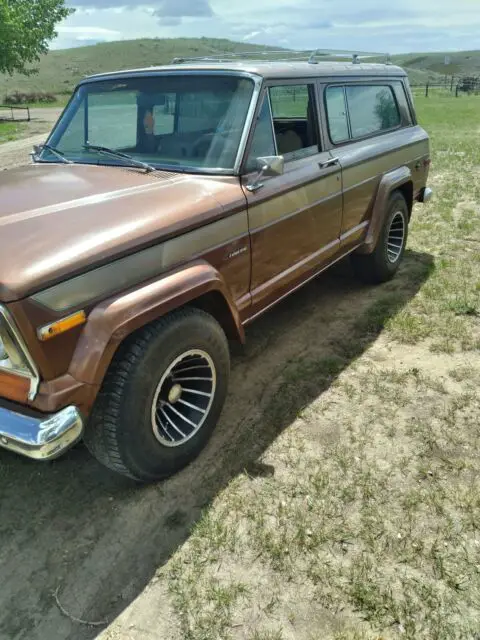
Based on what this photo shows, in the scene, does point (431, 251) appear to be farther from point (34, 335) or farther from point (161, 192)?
point (34, 335)

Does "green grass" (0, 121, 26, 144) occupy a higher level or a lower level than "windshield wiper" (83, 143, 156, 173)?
lower

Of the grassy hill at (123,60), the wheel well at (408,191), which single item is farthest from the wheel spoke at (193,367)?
the grassy hill at (123,60)

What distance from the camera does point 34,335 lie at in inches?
79.7

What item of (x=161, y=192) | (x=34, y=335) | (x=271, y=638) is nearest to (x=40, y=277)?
(x=34, y=335)

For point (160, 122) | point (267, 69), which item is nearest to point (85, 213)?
point (160, 122)

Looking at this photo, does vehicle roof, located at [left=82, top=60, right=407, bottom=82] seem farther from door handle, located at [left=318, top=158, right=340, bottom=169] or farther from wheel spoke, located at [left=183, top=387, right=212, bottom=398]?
wheel spoke, located at [left=183, top=387, right=212, bottom=398]

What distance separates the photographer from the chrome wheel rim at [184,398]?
2.70m

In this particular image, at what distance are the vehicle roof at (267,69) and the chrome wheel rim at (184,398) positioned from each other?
1.85m

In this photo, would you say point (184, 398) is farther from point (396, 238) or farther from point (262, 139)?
point (396, 238)

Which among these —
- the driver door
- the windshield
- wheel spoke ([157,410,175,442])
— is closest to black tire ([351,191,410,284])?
the driver door

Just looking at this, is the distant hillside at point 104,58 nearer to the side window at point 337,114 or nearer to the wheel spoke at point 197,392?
the side window at point 337,114

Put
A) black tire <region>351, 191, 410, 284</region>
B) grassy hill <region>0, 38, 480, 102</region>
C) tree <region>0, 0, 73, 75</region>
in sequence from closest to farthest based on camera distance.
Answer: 1. black tire <region>351, 191, 410, 284</region>
2. tree <region>0, 0, 73, 75</region>
3. grassy hill <region>0, 38, 480, 102</region>

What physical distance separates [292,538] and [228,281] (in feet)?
4.69

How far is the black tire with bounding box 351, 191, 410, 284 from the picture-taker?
4895mm
